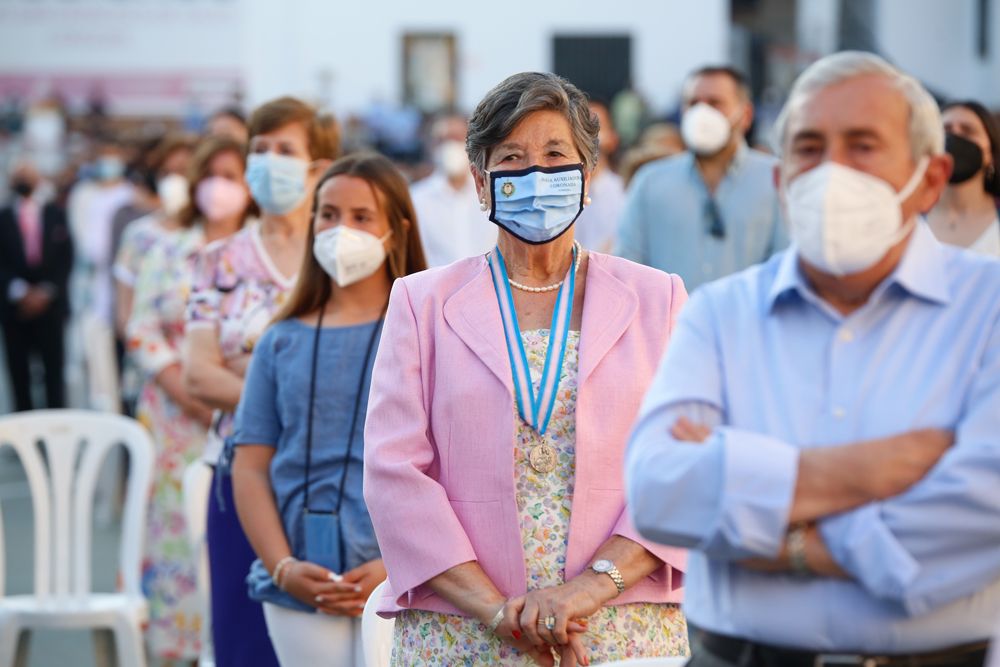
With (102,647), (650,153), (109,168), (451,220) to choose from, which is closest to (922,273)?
(102,647)

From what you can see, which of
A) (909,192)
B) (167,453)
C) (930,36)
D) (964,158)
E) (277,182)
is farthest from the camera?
(930,36)

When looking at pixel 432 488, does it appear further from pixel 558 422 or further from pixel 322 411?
pixel 322 411

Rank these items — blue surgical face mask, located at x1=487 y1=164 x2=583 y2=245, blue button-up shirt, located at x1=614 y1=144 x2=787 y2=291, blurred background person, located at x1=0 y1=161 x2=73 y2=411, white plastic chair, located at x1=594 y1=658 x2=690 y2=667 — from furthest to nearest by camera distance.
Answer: blurred background person, located at x1=0 y1=161 x2=73 y2=411 < blue button-up shirt, located at x1=614 y1=144 x2=787 y2=291 < blue surgical face mask, located at x1=487 y1=164 x2=583 y2=245 < white plastic chair, located at x1=594 y1=658 x2=690 y2=667

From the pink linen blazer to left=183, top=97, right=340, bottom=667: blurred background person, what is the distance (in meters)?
1.34

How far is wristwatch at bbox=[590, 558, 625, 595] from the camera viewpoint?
319 cm

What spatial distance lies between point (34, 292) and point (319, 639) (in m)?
9.70

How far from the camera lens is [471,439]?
3236mm

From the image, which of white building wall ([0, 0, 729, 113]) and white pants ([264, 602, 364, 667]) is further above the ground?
white building wall ([0, 0, 729, 113])

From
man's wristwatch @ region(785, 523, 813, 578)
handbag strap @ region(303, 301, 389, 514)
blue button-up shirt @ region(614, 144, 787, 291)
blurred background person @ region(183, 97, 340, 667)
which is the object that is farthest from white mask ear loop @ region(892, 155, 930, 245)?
blue button-up shirt @ region(614, 144, 787, 291)

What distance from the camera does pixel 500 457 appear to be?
3215 mm

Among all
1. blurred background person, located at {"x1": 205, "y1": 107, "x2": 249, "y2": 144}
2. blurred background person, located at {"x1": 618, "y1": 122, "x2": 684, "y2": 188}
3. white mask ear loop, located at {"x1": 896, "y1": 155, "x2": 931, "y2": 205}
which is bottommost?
blurred background person, located at {"x1": 618, "y1": 122, "x2": 684, "y2": 188}

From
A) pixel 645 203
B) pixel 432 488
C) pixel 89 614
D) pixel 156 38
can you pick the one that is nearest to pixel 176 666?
pixel 89 614

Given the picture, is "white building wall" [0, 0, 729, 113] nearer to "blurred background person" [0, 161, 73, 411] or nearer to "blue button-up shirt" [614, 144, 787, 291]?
"blurred background person" [0, 161, 73, 411]

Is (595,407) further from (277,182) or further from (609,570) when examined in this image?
(277,182)
